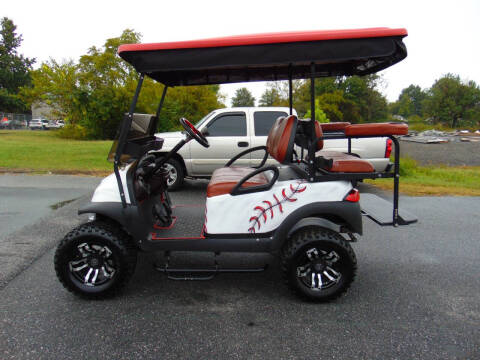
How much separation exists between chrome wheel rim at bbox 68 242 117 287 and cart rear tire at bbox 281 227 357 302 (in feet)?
4.85

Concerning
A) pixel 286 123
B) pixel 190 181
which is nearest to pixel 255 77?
pixel 286 123

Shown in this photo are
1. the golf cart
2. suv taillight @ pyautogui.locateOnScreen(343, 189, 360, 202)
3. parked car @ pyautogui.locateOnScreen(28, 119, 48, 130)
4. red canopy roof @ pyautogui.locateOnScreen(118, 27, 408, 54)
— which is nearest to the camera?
red canopy roof @ pyautogui.locateOnScreen(118, 27, 408, 54)

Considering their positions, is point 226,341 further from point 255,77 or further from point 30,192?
point 30,192

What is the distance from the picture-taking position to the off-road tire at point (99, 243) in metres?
3.09

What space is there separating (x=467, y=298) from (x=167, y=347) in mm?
2591

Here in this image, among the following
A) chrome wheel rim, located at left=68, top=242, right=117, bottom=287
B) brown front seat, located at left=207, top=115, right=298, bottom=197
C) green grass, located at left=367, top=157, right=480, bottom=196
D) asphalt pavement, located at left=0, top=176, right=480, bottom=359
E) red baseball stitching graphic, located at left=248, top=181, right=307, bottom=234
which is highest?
brown front seat, located at left=207, top=115, right=298, bottom=197

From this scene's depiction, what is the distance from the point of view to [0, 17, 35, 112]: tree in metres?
54.8

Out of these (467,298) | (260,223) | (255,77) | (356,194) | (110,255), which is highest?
(255,77)

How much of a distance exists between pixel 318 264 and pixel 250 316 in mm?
706

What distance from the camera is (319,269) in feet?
10.3

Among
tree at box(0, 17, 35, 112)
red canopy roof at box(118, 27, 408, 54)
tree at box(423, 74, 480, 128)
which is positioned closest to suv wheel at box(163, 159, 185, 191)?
red canopy roof at box(118, 27, 408, 54)

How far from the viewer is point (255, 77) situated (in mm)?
4312

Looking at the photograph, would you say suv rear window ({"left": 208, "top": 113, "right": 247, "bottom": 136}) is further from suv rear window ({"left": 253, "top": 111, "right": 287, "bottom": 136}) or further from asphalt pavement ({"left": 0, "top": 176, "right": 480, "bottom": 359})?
asphalt pavement ({"left": 0, "top": 176, "right": 480, "bottom": 359})

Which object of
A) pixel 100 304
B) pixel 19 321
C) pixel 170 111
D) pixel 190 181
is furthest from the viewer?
pixel 170 111
